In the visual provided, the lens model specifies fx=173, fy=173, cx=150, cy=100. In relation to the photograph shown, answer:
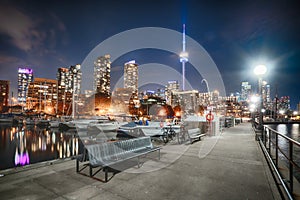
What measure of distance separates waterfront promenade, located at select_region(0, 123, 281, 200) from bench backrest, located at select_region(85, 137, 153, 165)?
467 millimetres

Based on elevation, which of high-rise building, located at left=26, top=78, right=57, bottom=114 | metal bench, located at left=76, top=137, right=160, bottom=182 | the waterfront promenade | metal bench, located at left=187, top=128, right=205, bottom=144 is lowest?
the waterfront promenade

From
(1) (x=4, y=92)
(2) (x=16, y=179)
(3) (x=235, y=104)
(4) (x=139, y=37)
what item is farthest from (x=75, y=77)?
(2) (x=16, y=179)

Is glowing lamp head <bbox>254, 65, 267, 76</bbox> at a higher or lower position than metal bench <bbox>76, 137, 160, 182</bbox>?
higher

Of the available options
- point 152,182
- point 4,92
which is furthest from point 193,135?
point 4,92

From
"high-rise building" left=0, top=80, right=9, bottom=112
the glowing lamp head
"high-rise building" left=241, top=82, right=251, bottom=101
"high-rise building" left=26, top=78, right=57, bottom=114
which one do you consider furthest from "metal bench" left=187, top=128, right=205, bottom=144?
"high-rise building" left=0, top=80, right=9, bottom=112

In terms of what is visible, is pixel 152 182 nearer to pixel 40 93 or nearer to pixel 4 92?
pixel 40 93

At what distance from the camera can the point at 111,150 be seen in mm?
5129

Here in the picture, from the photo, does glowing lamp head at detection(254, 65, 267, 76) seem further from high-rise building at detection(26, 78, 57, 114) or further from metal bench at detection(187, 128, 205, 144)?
high-rise building at detection(26, 78, 57, 114)

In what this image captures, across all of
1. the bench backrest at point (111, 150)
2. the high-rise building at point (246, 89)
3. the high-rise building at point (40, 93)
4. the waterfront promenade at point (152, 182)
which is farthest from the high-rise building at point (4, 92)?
the bench backrest at point (111, 150)

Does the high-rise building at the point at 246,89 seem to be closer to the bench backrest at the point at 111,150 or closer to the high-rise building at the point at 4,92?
the bench backrest at the point at 111,150

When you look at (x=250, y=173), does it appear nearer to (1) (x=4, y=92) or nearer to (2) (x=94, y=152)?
(2) (x=94, y=152)

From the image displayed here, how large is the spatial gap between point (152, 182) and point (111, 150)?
5.14 feet

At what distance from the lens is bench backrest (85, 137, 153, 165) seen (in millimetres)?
4508

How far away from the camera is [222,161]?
20.5 ft
